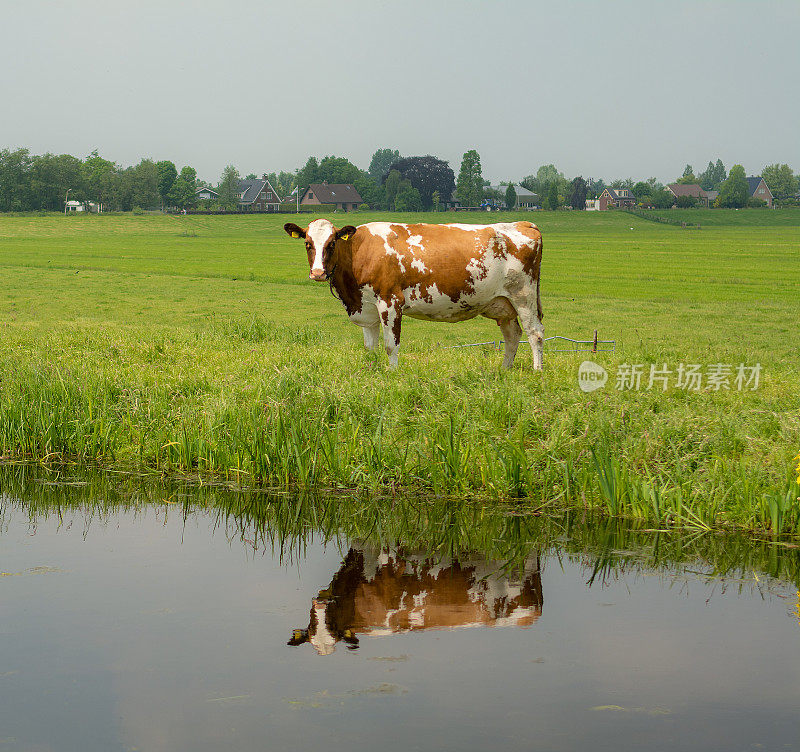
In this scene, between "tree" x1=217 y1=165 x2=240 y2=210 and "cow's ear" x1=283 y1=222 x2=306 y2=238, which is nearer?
"cow's ear" x1=283 y1=222 x2=306 y2=238

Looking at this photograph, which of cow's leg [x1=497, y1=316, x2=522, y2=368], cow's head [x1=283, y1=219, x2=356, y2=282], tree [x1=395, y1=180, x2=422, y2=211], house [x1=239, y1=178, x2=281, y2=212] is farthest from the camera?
house [x1=239, y1=178, x2=281, y2=212]

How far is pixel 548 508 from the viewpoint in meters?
9.70

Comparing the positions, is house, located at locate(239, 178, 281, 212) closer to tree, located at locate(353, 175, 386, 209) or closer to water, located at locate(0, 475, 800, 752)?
tree, located at locate(353, 175, 386, 209)

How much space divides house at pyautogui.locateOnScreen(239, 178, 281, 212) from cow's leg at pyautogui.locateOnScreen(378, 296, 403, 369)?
579 ft

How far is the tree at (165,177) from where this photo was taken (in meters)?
184

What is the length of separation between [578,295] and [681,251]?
114 feet

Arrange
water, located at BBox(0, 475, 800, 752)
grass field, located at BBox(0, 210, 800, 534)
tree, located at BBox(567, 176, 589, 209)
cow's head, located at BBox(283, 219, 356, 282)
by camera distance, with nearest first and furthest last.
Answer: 1. water, located at BBox(0, 475, 800, 752)
2. grass field, located at BBox(0, 210, 800, 534)
3. cow's head, located at BBox(283, 219, 356, 282)
4. tree, located at BBox(567, 176, 589, 209)

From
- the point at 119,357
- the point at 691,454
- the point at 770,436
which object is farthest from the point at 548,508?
the point at 119,357

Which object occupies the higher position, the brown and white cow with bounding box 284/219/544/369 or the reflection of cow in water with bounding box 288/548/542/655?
the brown and white cow with bounding box 284/219/544/369

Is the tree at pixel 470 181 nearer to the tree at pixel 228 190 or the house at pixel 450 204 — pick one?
the house at pixel 450 204

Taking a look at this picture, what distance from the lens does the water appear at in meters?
5.24

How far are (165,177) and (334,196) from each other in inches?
1554

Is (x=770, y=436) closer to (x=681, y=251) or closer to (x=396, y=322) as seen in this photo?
(x=396, y=322)

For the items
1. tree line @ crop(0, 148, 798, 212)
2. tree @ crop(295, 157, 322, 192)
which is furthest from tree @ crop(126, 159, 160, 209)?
tree @ crop(295, 157, 322, 192)
